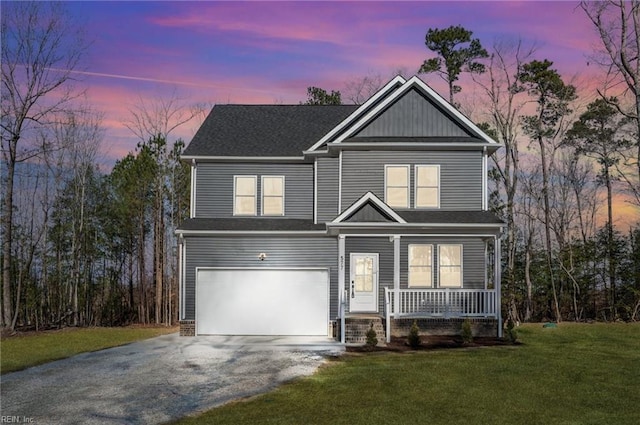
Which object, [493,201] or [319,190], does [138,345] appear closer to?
[319,190]

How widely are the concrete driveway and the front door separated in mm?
2307

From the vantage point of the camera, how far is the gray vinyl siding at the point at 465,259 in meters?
22.1

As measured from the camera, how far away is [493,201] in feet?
118

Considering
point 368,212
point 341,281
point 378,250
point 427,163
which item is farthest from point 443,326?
point 427,163

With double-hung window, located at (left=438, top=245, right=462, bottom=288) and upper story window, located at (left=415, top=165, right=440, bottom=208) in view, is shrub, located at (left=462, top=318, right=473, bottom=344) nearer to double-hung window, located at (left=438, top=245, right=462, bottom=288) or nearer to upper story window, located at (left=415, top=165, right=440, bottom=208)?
double-hung window, located at (left=438, top=245, right=462, bottom=288)

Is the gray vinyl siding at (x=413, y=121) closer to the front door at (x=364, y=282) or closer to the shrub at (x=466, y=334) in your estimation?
the front door at (x=364, y=282)

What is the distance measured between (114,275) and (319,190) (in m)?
18.6

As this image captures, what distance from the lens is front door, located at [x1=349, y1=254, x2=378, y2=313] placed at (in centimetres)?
2241

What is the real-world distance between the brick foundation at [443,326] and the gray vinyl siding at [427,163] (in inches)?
150

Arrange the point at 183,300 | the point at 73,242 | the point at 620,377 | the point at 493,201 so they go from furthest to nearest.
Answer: the point at 493,201 → the point at 73,242 → the point at 183,300 → the point at 620,377

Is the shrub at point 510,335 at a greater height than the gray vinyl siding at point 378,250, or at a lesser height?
lesser

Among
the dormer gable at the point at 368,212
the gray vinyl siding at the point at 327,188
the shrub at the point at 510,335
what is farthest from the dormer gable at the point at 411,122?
the shrub at the point at 510,335

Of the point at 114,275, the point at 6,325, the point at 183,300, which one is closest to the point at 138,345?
the point at 183,300

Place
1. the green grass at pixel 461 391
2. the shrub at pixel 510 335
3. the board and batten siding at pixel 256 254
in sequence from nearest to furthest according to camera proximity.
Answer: the green grass at pixel 461 391 → the shrub at pixel 510 335 → the board and batten siding at pixel 256 254
